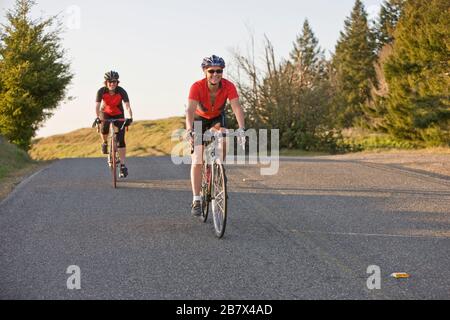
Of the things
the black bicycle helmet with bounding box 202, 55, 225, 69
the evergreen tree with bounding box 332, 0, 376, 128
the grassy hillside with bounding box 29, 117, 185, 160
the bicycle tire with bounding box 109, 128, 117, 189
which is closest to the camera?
the black bicycle helmet with bounding box 202, 55, 225, 69

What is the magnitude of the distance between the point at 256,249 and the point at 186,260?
85 cm

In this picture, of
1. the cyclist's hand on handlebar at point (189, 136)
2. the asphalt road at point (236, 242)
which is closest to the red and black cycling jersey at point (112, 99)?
the asphalt road at point (236, 242)

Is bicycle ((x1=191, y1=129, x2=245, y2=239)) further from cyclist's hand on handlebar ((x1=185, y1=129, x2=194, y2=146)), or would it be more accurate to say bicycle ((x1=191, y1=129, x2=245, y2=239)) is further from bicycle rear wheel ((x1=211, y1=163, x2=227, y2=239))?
cyclist's hand on handlebar ((x1=185, y1=129, x2=194, y2=146))

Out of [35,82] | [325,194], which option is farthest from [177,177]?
[35,82]

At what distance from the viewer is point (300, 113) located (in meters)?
29.3

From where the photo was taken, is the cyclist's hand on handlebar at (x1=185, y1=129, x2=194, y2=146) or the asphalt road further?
the cyclist's hand on handlebar at (x1=185, y1=129, x2=194, y2=146)

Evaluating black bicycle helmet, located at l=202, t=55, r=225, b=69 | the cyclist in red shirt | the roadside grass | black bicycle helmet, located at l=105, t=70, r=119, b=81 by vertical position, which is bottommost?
the roadside grass

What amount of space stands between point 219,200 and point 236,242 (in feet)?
2.29

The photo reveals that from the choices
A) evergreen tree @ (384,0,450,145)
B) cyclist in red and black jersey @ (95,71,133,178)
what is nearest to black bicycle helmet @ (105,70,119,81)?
cyclist in red and black jersey @ (95,71,133,178)

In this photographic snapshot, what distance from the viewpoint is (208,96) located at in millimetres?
8062

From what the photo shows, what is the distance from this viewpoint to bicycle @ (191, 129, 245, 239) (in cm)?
750

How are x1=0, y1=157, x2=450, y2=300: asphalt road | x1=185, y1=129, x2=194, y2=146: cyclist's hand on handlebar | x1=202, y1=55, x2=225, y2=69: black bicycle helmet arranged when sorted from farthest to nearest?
x1=185, y1=129, x2=194, y2=146: cyclist's hand on handlebar, x1=202, y1=55, x2=225, y2=69: black bicycle helmet, x1=0, y1=157, x2=450, y2=300: asphalt road

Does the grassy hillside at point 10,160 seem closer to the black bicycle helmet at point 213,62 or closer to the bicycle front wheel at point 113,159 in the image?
the bicycle front wheel at point 113,159

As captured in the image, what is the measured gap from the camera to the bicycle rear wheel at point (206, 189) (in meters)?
8.24
